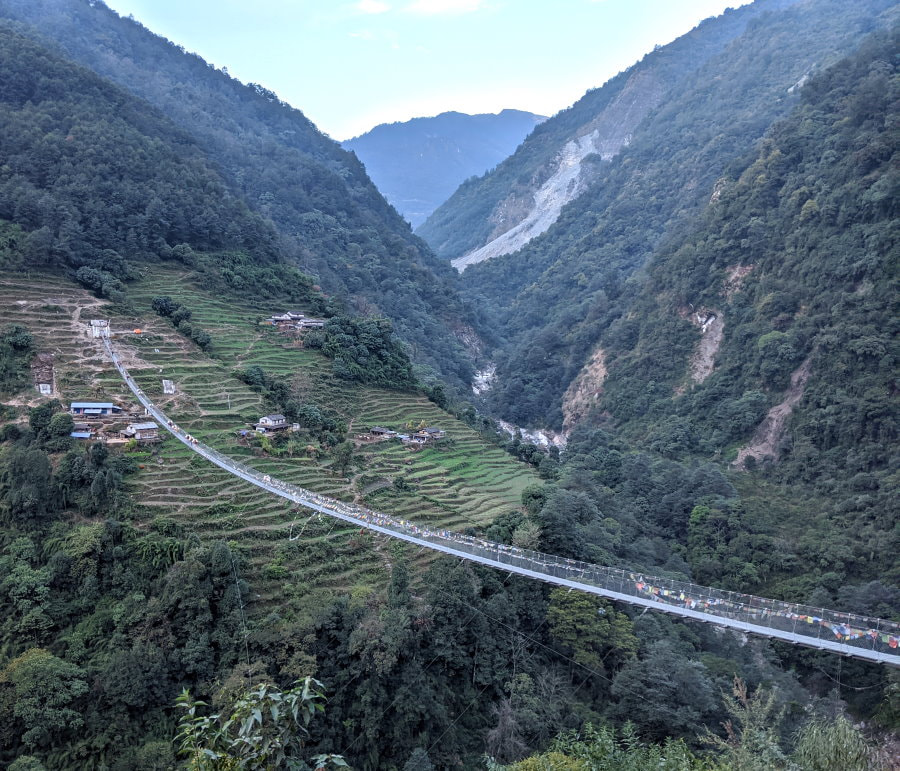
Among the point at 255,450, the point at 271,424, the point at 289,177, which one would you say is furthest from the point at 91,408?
the point at 289,177

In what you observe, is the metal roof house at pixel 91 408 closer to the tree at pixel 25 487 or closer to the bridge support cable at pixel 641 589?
the bridge support cable at pixel 641 589

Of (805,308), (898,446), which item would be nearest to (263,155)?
(805,308)

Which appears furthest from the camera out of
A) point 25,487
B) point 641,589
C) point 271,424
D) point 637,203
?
point 637,203

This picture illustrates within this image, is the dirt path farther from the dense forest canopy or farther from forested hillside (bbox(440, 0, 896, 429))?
forested hillside (bbox(440, 0, 896, 429))

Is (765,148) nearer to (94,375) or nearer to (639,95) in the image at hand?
(94,375)

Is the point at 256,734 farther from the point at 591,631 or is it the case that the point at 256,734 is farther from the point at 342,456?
the point at 342,456
